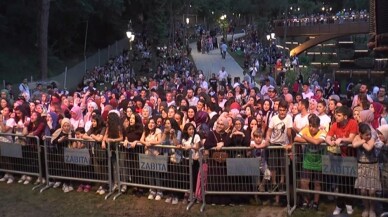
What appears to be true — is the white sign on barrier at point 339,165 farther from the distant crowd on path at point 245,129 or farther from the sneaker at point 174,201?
the sneaker at point 174,201

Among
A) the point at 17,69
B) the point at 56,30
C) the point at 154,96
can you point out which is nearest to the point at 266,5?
the point at 56,30

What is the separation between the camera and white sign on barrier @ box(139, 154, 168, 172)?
968cm

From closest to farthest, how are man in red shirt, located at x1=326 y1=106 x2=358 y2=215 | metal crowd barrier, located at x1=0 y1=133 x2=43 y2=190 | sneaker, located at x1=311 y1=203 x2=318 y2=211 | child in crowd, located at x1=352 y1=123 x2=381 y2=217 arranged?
child in crowd, located at x1=352 y1=123 x2=381 y2=217 → man in red shirt, located at x1=326 y1=106 x2=358 y2=215 → sneaker, located at x1=311 y1=203 x2=318 y2=211 → metal crowd barrier, located at x1=0 y1=133 x2=43 y2=190

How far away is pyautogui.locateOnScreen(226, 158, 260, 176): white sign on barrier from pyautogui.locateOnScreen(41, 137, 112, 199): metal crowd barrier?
2434mm

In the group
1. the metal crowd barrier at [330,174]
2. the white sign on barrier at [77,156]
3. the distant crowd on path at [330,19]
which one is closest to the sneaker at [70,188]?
the white sign on barrier at [77,156]

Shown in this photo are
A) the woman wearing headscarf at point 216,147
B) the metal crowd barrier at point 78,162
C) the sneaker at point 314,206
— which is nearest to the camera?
the sneaker at point 314,206

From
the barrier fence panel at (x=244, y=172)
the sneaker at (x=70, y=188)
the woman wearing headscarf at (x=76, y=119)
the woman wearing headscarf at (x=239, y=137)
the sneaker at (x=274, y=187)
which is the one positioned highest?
the woman wearing headscarf at (x=76, y=119)

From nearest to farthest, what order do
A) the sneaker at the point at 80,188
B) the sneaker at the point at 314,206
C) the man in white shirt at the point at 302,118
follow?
the sneaker at the point at 314,206, the man in white shirt at the point at 302,118, the sneaker at the point at 80,188

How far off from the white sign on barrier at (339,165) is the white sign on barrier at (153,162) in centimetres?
277

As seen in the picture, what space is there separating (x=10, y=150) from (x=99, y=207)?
2.85 metres

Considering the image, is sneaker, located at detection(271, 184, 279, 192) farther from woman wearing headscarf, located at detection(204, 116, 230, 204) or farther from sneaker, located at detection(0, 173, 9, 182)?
sneaker, located at detection(0, 173, 9, 182)

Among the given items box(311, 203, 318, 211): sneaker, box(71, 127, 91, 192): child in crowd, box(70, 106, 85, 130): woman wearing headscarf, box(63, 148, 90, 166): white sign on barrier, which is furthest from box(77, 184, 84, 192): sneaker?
box(311, 203, 318, 211): sneaker

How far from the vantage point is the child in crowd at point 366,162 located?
8211mm

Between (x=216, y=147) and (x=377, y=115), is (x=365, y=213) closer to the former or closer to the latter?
(x=377, y=115)
